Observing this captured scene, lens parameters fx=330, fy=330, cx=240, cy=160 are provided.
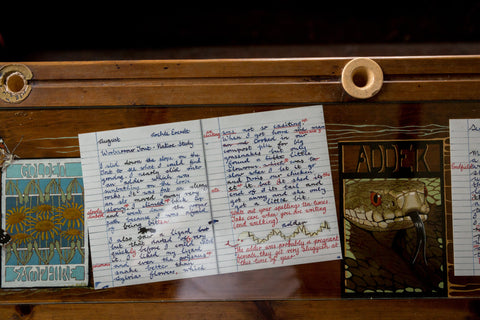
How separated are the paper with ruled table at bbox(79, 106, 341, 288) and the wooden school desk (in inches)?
1.0

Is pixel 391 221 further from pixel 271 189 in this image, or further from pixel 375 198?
pixel 271 189

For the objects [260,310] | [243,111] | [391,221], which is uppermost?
[243,111]

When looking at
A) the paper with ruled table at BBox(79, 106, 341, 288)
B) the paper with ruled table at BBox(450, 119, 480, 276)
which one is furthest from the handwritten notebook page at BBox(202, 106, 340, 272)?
the paper with ruled table at BBox(450, 119, 480, 276)

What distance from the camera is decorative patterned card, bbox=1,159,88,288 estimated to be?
0.68 meters

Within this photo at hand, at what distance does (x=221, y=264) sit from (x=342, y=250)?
0.25 metres

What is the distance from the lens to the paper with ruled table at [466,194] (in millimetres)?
675

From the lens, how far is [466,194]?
2.23 feet

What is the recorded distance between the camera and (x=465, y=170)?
0.68m

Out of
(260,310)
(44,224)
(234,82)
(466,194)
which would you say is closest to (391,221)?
(466,194)

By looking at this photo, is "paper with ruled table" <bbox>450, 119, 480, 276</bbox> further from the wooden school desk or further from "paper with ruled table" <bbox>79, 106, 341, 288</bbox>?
"paper with ruled table" <bbox>79, 106, 341, 288</bbox>

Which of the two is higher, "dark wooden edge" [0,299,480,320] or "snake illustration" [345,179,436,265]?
"snake illustration" [345,179,436,265]

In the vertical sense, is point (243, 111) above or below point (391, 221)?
above

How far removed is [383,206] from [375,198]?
0.02m

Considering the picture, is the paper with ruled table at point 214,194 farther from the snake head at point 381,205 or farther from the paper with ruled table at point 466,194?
the paper with ruled table at point 466,194
